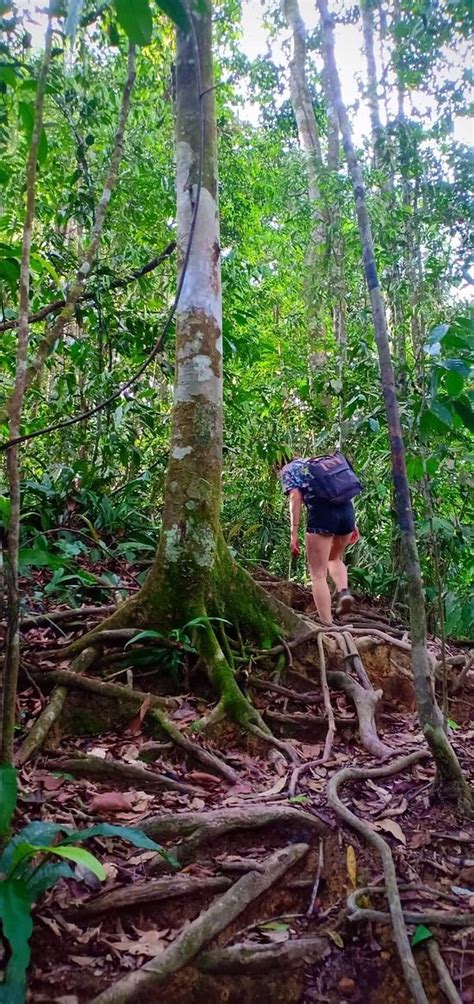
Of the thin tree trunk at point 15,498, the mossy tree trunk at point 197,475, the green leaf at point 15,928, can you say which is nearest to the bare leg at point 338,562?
the mossy tree trunk at point 197,475

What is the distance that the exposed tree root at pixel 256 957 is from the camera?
5.90 feet

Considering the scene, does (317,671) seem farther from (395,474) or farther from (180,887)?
(180,887)

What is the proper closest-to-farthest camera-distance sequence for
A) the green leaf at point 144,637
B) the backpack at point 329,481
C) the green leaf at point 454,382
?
1. the green leaf at point 454,382
2. the green leaf at point 144,637
3. the backpack at point 329,481

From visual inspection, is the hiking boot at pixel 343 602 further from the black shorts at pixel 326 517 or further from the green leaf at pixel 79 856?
the green leaf at pixel 79 856

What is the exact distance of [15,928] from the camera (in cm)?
155

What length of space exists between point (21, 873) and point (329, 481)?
3.57 metres

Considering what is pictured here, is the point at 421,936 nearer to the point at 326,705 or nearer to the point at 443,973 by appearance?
the point at 443,973

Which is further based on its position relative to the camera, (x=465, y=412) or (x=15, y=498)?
(x=465, y=412)

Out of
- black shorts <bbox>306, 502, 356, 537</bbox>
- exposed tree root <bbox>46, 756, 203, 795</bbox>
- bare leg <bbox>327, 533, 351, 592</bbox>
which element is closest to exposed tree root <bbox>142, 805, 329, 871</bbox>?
exposed tree root <bbox>46, 756, 203, 795</bbox>

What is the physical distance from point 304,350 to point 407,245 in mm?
3216

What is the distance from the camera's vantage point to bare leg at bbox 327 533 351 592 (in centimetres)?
521

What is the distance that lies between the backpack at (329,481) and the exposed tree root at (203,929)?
9.47 ft

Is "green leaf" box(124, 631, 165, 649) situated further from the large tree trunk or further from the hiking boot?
the hiking boot

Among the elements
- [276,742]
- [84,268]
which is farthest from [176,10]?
[276,742]
